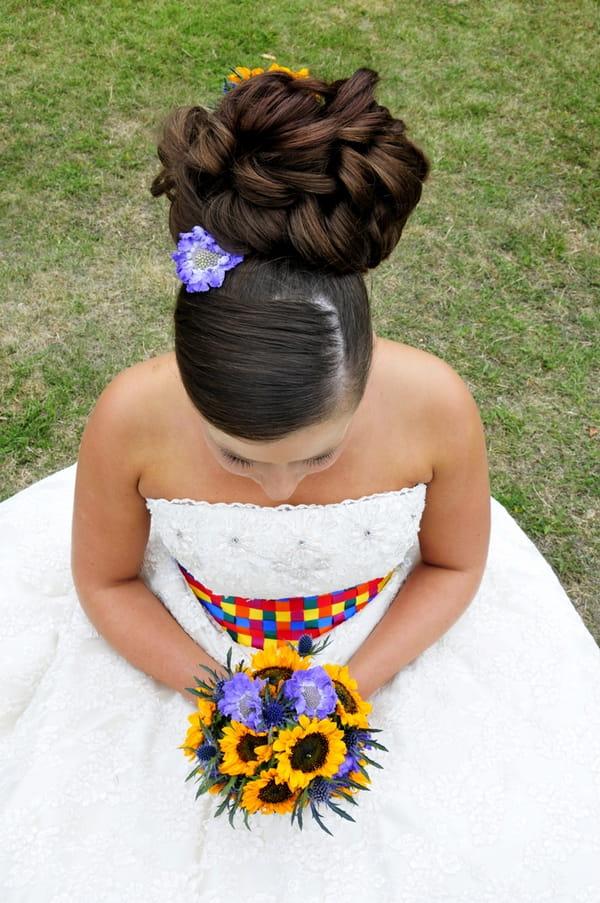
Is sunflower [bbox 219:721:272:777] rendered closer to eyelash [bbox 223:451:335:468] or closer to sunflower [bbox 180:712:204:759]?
sunflower [bbox 180:712:204:759]

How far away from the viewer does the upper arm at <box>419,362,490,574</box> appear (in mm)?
2078

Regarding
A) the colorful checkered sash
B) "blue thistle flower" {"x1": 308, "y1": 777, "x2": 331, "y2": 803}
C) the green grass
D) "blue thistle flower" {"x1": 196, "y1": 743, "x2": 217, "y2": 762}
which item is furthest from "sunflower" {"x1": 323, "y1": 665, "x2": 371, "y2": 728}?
the green grass

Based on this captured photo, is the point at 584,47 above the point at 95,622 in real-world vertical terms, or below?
above

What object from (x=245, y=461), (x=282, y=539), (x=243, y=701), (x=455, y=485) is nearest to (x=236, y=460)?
(x=245, y=461)

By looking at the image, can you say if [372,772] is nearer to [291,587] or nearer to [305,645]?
[291,587]

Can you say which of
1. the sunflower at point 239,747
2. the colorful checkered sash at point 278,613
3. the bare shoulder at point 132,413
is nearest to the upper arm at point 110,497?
the bare shoulder at point 132,413

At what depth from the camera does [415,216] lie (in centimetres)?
503

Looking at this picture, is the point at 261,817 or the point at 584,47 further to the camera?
the point at 584,47

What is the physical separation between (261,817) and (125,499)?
869 millimetres

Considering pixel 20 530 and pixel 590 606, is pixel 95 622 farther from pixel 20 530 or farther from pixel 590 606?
pixel 590 606

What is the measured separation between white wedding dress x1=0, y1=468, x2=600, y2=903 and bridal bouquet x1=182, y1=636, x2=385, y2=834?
39 cm

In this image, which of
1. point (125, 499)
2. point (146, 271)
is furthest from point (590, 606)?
point (146, 271)

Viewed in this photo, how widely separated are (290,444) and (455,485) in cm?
66

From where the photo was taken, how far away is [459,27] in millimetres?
6406
